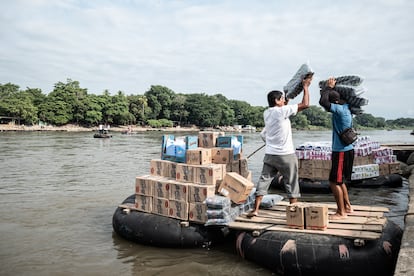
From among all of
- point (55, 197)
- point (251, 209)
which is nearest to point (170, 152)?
point (251, 209)

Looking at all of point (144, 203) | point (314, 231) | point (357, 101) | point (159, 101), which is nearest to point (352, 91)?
point (357, 101)

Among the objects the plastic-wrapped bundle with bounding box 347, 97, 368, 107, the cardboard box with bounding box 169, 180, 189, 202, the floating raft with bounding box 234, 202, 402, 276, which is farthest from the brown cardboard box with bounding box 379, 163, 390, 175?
the cardboard box with bounding box 169, 180, 189, 202

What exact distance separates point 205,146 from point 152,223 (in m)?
2.04

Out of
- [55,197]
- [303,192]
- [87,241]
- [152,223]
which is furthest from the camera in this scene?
[303,192]

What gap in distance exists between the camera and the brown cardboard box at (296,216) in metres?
5.66

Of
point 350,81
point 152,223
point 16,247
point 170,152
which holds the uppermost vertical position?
point 350,81

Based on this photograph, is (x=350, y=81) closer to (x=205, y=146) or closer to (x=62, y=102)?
(x=205, y=146)

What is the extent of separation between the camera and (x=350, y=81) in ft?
20.2

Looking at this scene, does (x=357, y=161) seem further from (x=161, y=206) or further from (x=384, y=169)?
(x=161, y=206)

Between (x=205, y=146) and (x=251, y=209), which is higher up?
(x=205, y=146)

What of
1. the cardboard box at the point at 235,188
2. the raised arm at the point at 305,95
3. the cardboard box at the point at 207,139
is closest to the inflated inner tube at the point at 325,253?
the cardboard box at the point at 235,188

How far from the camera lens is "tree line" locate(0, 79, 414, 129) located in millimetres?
83250

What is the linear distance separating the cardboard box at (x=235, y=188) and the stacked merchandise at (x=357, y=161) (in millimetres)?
6821

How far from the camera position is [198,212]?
6770mm
